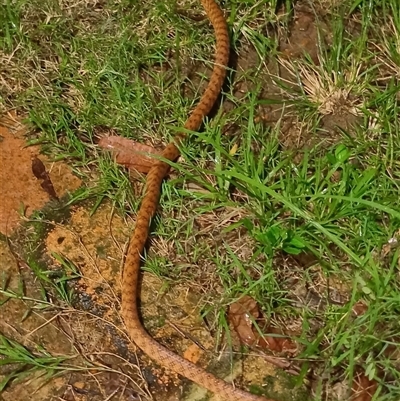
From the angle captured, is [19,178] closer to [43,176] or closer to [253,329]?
[43,176]

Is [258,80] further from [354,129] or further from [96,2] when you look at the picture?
[96,2]

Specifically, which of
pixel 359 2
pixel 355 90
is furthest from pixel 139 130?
pixel 359 2

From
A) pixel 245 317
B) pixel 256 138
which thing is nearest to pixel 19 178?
pixel 256 138

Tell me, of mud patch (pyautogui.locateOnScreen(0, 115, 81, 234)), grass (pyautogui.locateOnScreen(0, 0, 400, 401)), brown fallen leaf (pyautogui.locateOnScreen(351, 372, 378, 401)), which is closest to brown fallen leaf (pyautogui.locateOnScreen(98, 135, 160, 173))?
grass (pyautogui.locateOnScreen(0, 0, 400, 401))

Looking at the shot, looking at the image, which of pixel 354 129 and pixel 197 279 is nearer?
pixel 197 279

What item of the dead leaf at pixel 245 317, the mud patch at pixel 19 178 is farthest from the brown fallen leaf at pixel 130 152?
the dead leaf at pixel 245 317

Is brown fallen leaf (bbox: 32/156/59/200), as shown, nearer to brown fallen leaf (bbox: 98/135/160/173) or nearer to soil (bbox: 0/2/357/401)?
soil (bbox: 0/2/357/401)
